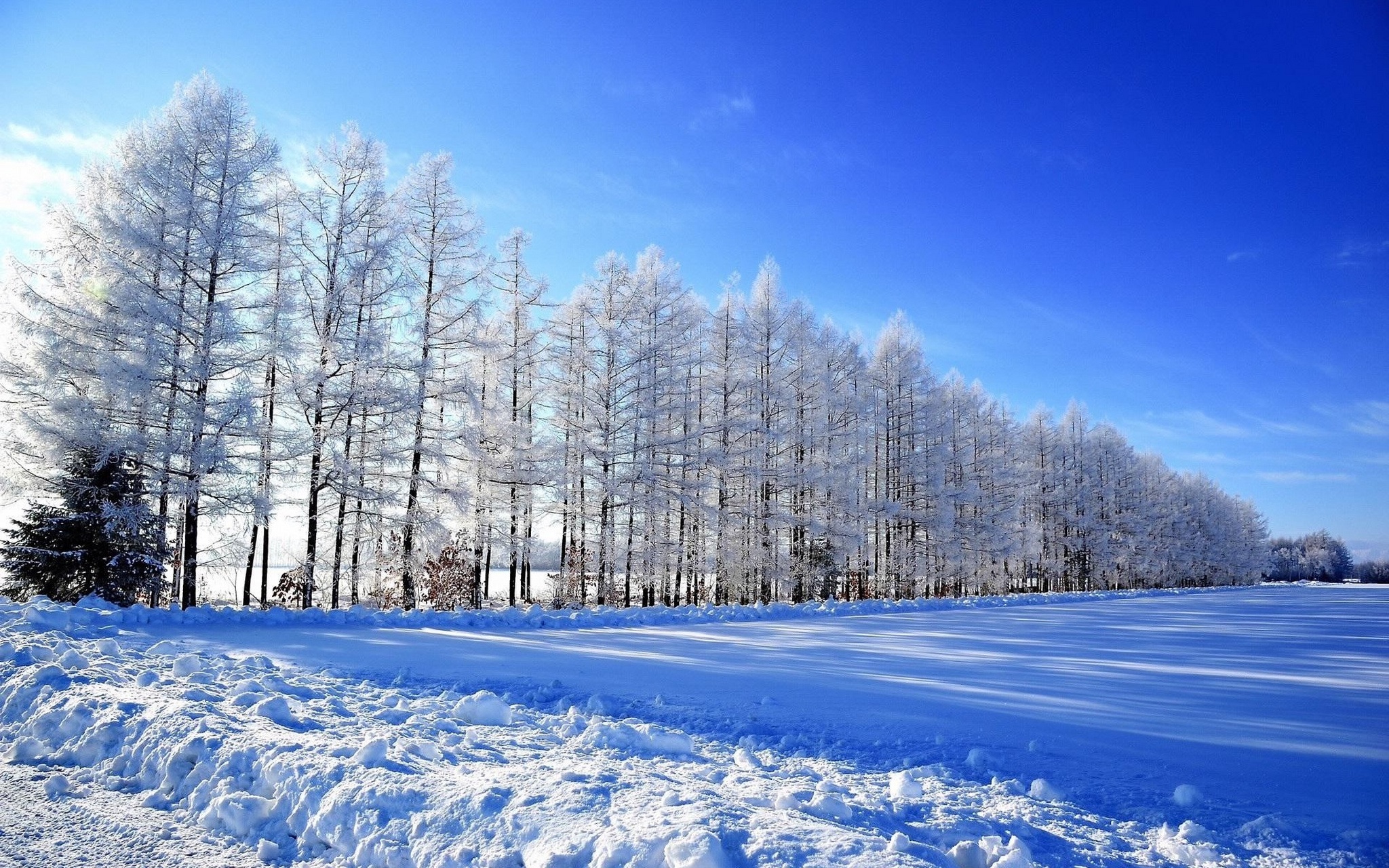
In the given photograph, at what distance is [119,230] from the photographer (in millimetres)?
13258

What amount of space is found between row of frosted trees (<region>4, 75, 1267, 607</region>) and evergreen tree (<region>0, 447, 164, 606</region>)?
48 cm

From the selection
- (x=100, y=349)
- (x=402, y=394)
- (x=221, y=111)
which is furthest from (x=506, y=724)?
(x=221, y=111)

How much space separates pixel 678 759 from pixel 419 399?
1353 cm

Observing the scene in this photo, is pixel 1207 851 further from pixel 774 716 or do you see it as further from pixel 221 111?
pixel 221 111

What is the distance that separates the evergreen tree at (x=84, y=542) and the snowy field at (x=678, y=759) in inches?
232

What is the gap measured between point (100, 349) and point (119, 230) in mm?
2372

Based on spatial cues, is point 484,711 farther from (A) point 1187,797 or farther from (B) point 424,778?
(A) point 1187,797

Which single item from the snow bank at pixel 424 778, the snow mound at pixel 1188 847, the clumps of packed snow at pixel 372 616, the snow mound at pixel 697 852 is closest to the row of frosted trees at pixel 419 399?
the clumps of packed snow at pixel 372 616

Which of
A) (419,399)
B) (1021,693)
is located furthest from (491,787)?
(419,399)

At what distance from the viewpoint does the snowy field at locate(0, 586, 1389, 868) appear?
2.67 m

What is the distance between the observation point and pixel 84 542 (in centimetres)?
1226

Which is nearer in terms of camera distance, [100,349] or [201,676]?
[201,676]

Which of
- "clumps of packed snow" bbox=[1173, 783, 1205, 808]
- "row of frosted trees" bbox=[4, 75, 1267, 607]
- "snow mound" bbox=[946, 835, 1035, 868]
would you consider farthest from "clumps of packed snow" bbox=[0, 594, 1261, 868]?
"row of frosted trees" bbox=[4, 75, 1267, 607]

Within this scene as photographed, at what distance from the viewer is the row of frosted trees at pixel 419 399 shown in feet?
43.4
